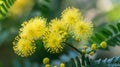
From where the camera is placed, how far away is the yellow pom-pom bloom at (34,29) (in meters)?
0.76

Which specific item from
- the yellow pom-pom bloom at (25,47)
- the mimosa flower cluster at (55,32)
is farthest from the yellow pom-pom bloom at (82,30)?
the yellow pom-pom bloom at (25,47)

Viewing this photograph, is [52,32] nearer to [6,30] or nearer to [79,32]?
[79,32]

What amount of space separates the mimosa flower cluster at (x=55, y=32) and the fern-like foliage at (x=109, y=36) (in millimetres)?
74

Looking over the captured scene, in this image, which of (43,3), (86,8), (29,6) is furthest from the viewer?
(86,8)

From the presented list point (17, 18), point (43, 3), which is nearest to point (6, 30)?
point (17, 18)

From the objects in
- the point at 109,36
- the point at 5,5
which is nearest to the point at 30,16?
the point at 5,5

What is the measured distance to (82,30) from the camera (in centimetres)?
79

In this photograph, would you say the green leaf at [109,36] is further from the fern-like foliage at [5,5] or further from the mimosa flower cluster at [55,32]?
the fern-like foliage at [5,5]

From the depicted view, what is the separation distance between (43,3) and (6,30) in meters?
0.39

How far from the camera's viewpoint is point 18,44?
31.5 inches

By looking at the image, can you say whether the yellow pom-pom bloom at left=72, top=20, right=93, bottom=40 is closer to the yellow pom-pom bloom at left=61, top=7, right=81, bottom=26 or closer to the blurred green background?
the yellow pom-pom bloom at left=61, top=7, right=81, bottom=26

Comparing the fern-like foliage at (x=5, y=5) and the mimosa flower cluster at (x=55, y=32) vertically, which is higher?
the fern-like foliage at (x=5, y=5)

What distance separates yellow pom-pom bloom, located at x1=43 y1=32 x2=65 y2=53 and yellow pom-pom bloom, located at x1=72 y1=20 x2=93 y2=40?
0.12 ft

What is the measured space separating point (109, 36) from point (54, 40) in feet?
0.57
